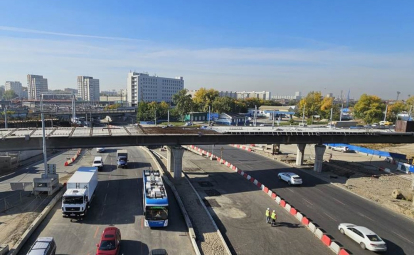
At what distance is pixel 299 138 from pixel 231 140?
40.5 ft

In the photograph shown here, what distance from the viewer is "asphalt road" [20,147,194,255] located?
19859 mm

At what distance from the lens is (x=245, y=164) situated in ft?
169

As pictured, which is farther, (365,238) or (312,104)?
(312,104)

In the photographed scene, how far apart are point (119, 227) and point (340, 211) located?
2250cm

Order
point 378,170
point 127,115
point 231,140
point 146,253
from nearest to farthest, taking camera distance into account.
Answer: point 146,253
point 231,140
point 378,170
point 127,115

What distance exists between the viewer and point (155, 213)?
2267cm

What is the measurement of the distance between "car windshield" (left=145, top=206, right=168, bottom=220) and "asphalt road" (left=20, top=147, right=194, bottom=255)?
116 centimetres

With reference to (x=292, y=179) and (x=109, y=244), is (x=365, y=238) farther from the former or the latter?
(x=109, y=244)

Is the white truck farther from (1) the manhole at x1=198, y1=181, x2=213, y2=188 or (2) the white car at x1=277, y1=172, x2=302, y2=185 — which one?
(2) the white car at x1=277, y1=172, x2=302, y2=185

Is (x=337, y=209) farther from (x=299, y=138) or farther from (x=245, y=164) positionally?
(x=245, y=164)

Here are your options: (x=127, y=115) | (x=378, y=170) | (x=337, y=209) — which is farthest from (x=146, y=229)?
(x=127, y=115)

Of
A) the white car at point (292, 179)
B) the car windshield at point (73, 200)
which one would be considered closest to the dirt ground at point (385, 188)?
the white car at point (292, 179)

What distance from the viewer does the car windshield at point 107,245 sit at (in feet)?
57.8

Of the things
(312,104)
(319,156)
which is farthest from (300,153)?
(312,104)
